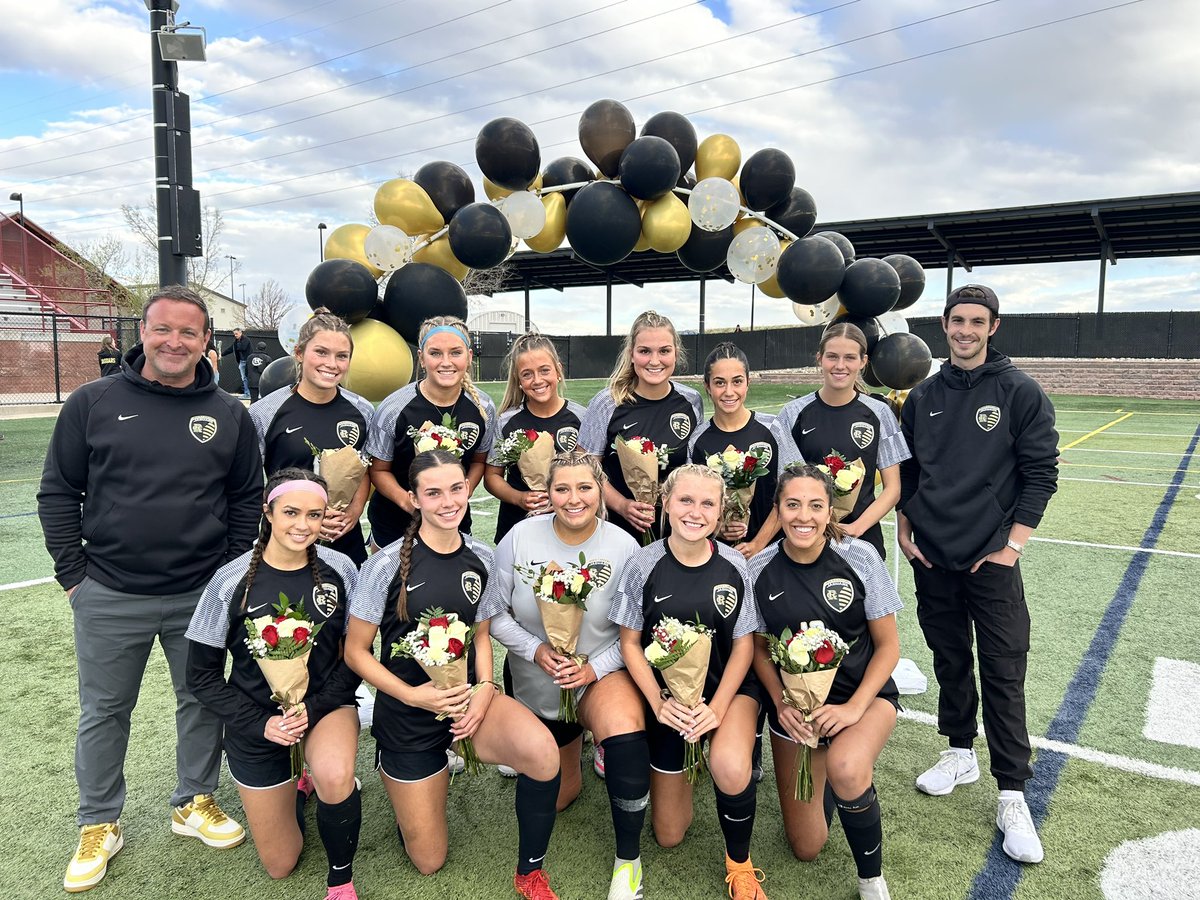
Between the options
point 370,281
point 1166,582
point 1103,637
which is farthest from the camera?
point 1166,582

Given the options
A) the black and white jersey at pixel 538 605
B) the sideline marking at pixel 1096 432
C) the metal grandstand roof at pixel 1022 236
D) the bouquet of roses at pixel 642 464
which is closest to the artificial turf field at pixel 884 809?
the black and white jersey at pixel 538 605

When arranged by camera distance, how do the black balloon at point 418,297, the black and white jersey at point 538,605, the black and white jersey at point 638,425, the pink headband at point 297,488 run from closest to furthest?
the pink headband at point 297,488 → the black and white jersey at point 538,605 → the black and white jersey at point 638,425 → the black balloon at point 418,297

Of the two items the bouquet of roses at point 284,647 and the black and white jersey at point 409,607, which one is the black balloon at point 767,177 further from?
the bouquet of roses at point 284,647

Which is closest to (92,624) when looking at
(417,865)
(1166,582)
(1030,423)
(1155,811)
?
(417,865)

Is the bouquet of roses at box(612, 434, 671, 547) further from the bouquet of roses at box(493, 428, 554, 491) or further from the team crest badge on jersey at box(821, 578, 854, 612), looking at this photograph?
the team crest badge on jersey at box(821, 578, 854, 612)

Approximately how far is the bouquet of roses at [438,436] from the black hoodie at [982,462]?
85.0 inches

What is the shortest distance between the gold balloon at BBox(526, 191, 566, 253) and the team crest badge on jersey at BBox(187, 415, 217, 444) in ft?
8.10

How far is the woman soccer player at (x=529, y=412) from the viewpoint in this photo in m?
3.73

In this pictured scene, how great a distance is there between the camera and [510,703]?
2.97m

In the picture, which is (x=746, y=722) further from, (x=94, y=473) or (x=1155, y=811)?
(x=94, y=473)

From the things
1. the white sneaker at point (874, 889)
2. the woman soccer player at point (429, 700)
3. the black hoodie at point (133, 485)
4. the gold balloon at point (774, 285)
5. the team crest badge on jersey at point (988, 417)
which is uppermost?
the gold balloon at point (774, 285)

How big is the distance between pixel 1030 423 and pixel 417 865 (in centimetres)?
305

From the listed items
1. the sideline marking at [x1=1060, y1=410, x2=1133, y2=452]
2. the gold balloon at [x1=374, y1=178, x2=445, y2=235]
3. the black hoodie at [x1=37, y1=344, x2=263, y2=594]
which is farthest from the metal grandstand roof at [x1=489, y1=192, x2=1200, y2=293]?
the black hoodie at [x1=37, y1=344, x2=263, y2=594]

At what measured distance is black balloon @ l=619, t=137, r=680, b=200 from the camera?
4.45m
